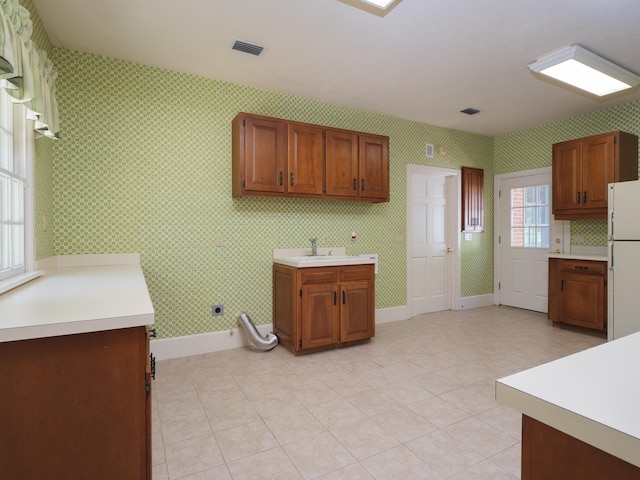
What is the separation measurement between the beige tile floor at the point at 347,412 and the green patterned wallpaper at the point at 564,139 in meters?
1.64

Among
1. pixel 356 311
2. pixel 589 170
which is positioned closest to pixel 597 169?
pixel 589 170

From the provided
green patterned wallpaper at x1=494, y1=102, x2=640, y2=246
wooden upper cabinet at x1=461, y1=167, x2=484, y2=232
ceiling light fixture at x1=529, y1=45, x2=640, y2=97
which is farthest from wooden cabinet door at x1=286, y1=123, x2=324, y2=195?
green patterned wallpaper at x1=494, y1=102, x2=640, y2=246

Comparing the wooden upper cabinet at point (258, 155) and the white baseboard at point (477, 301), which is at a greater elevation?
the wooden upper cabinet at point (258, 155)

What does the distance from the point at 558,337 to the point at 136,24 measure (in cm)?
506

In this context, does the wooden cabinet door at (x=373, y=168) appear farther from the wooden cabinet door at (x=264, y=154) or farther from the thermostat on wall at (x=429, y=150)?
the thermostat on wall at (x=429, y=150)

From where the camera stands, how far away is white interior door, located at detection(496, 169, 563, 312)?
5172 millimetres

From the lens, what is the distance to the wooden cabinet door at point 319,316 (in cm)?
346

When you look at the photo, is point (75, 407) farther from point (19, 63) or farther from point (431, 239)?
point (431, 239)

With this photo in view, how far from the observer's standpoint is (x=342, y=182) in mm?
3920

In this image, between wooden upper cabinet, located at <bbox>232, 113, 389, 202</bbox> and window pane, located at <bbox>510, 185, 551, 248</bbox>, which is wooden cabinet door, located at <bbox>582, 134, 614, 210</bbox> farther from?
wooden upper cabinet, located at <bbox>232, 113, 389, 202</bbox>

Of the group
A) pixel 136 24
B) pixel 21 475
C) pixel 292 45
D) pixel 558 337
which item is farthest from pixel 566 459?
pixel 558 337

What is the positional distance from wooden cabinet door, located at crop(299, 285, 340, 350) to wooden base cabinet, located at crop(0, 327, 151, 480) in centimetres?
223

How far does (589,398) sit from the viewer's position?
646mm

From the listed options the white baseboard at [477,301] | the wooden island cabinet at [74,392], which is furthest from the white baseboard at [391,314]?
the wooden island cabinet at [74,392]
